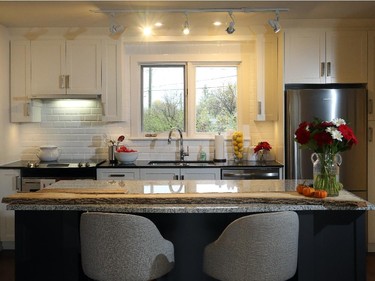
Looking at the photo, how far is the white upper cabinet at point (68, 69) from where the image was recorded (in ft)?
15.0

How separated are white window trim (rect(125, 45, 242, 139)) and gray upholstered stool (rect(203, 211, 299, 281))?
2.94 metres

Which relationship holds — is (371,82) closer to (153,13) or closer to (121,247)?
(153,13)

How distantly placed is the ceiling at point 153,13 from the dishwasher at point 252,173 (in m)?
1.60

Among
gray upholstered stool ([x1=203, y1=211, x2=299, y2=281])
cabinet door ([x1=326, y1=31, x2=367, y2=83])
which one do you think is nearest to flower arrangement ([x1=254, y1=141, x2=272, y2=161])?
cabinet door ([x1=326, y1=31, x2=367, y2=83])

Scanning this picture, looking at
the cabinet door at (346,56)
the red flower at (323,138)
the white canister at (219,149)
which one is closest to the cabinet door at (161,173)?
the white canister at (219,149)

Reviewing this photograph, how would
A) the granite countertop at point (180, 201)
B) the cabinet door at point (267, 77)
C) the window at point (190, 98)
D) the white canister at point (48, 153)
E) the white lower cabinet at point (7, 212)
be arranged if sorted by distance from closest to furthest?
1. the granite countertop at point (180, 201)
2. the white lower cabinet at point (7, 212)
3. the cabinet door at point (267, 77)
4. the white canister at point (48, 153)
5. the window at point (190, 98)

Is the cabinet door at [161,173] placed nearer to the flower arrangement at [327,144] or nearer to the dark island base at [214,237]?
the dark island base at [214,237]

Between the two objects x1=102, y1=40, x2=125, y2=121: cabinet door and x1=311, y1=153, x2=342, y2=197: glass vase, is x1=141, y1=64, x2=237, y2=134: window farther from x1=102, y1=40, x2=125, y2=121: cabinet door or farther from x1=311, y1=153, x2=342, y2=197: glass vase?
x1=311, y1=153, x2=342, y2=197: glass vase

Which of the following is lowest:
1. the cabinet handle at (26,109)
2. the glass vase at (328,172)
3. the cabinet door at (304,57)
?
the glass vase at (328,172)

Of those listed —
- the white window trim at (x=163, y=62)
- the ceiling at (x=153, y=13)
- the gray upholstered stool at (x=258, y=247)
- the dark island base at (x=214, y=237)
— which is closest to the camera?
the gray upholstered stool at (x=258, y=247)

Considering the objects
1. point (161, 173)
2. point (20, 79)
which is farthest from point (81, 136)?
point (161, 173)

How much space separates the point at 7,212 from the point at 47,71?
1631 mm

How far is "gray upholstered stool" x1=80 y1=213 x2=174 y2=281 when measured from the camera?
1994 millimetres

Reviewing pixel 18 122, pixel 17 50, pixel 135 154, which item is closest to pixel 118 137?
pixel 135 154
